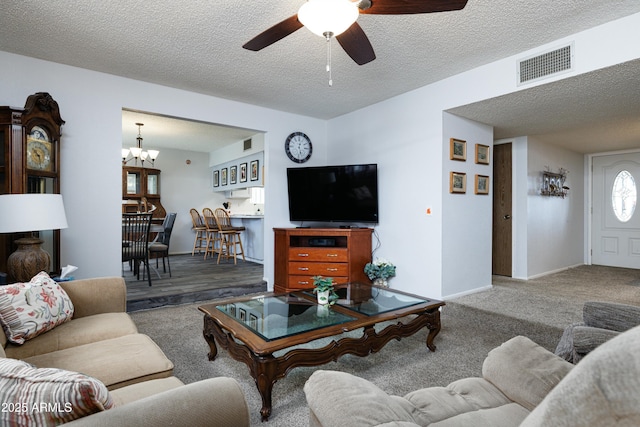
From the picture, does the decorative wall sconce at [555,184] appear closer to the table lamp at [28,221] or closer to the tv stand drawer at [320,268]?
the tv stand drawer at [320,268]

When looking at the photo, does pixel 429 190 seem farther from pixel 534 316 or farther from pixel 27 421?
pixel 27 421

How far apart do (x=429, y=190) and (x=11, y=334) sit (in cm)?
371

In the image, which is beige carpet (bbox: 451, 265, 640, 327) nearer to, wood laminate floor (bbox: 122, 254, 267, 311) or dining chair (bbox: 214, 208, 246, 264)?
wood laminate floor (bbox: 122, 254, 267, 311)

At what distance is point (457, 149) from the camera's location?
13.1 feet

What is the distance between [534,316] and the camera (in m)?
3.27

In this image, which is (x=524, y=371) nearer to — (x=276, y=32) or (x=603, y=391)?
(x=603, y=391)

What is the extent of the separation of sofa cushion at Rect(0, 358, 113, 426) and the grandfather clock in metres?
2.26

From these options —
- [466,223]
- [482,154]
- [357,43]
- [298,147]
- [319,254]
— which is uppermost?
[357,43]

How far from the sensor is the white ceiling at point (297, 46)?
2436 mm

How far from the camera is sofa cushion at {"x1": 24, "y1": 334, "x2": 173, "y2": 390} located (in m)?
1.41

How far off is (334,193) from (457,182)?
159cm

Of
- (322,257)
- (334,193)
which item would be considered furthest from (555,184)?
(322,257)

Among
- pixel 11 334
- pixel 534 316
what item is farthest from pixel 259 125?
pixel 534 316

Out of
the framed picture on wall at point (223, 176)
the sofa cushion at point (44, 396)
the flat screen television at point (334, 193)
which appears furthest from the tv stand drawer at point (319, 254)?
the framed picture on wall at point (223, 176)
